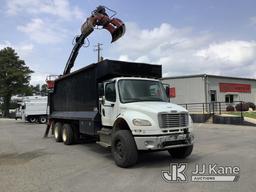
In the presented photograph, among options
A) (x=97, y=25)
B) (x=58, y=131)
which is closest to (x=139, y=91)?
(x=58, y=131)

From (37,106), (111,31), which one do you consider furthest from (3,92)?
(111,31)

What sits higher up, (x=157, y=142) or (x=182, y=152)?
(x=157, y=142)

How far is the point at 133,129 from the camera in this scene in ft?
31.7

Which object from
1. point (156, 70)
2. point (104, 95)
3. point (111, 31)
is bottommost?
point (104, 95)

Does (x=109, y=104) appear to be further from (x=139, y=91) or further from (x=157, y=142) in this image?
(x=157, y=142)

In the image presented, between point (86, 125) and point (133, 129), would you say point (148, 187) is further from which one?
point (86, 125)

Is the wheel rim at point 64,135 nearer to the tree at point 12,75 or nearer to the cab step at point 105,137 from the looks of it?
the cab step at point 105,137

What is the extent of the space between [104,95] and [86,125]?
213 centimetres

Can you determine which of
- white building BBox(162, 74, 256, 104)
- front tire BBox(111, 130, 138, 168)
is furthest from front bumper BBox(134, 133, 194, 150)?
white building BBox(162, 74, 256, 104)

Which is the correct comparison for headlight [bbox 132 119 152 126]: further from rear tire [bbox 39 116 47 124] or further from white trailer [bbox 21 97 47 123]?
white trailer [bbox 21 97 47 123]

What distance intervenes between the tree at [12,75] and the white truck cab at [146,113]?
56.4 m

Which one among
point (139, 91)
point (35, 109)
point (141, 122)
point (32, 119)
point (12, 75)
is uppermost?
point (12, 75)

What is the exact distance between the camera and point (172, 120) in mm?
9820

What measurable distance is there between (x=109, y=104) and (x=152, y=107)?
1.80 meters
